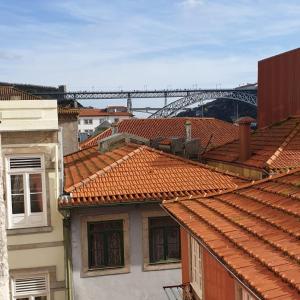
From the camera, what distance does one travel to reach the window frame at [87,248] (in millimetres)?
11516

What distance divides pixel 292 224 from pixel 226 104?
107811 millimetres

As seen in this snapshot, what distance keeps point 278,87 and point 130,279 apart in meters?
11.7

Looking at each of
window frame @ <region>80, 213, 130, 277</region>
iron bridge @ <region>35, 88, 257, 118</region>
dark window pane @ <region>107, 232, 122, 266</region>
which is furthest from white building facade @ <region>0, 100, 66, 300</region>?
iron bridge @ <region>35, 88, 257, 118</region>

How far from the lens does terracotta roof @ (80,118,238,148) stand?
3096 centimetres

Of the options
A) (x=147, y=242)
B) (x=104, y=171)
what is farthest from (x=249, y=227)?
(x=104, y=171)

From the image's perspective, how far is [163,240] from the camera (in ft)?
39.7

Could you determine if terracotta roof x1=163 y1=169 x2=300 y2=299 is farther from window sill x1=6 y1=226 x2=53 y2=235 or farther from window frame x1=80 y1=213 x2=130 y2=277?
window sill x1=6 y1=226 x2=53 y2=235

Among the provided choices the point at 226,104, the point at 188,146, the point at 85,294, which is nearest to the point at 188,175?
the point at 85,294

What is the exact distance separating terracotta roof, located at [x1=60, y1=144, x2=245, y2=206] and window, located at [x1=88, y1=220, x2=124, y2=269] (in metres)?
0.91

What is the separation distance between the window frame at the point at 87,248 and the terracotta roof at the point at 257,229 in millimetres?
3309

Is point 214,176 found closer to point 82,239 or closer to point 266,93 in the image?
point 82,239

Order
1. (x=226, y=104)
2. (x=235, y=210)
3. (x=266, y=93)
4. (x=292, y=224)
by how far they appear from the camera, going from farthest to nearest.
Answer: (x=226, y=104), (x=266, y=93), (x=235, y=210), (x=292, y=224)

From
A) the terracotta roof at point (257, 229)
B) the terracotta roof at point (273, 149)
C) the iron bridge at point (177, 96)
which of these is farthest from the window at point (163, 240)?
the iron bridge at point (177, 96)

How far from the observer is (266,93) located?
67.4ft
